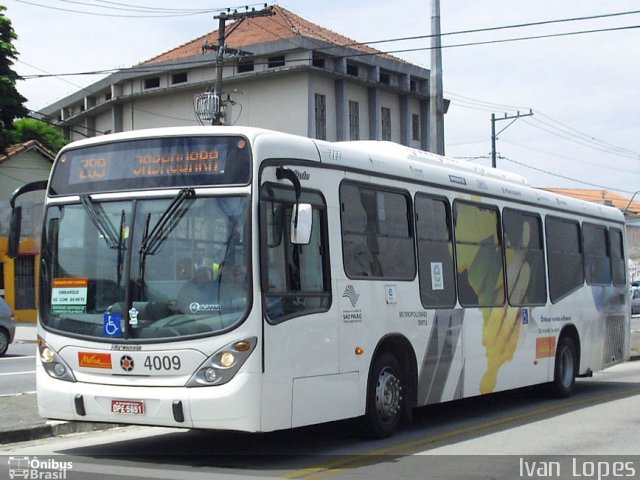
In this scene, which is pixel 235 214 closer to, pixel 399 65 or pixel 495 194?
pixel 495 194

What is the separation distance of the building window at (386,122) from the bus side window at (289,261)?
46.5 metres

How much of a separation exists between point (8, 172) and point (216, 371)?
3901 cm

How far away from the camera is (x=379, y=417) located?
1102cm

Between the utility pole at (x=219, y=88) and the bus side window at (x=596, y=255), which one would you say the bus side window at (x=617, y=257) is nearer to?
the bus side window at (x=596, y=255)

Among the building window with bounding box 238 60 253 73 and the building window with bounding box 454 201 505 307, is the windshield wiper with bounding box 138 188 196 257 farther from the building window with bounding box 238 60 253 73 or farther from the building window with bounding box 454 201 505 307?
the building window with bounding box 238 60 253 73

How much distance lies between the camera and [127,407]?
928 cm

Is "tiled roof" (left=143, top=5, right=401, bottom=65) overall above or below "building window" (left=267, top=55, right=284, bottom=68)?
above

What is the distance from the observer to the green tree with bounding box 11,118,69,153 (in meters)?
60.1

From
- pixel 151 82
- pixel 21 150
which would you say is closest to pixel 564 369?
pixel 21 150

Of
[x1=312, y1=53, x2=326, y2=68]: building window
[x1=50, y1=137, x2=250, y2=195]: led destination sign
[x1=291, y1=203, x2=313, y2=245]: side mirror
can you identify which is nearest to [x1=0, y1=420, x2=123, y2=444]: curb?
[x1=50, y1=137, x2=250, y2=195]: led destination sign

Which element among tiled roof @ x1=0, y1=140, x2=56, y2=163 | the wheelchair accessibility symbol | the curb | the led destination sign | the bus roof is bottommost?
the curb

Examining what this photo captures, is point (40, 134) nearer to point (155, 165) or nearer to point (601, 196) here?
point (155, 165)

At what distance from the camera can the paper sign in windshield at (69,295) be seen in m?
9.77

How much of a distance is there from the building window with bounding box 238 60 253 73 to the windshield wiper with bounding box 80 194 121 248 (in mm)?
43809
